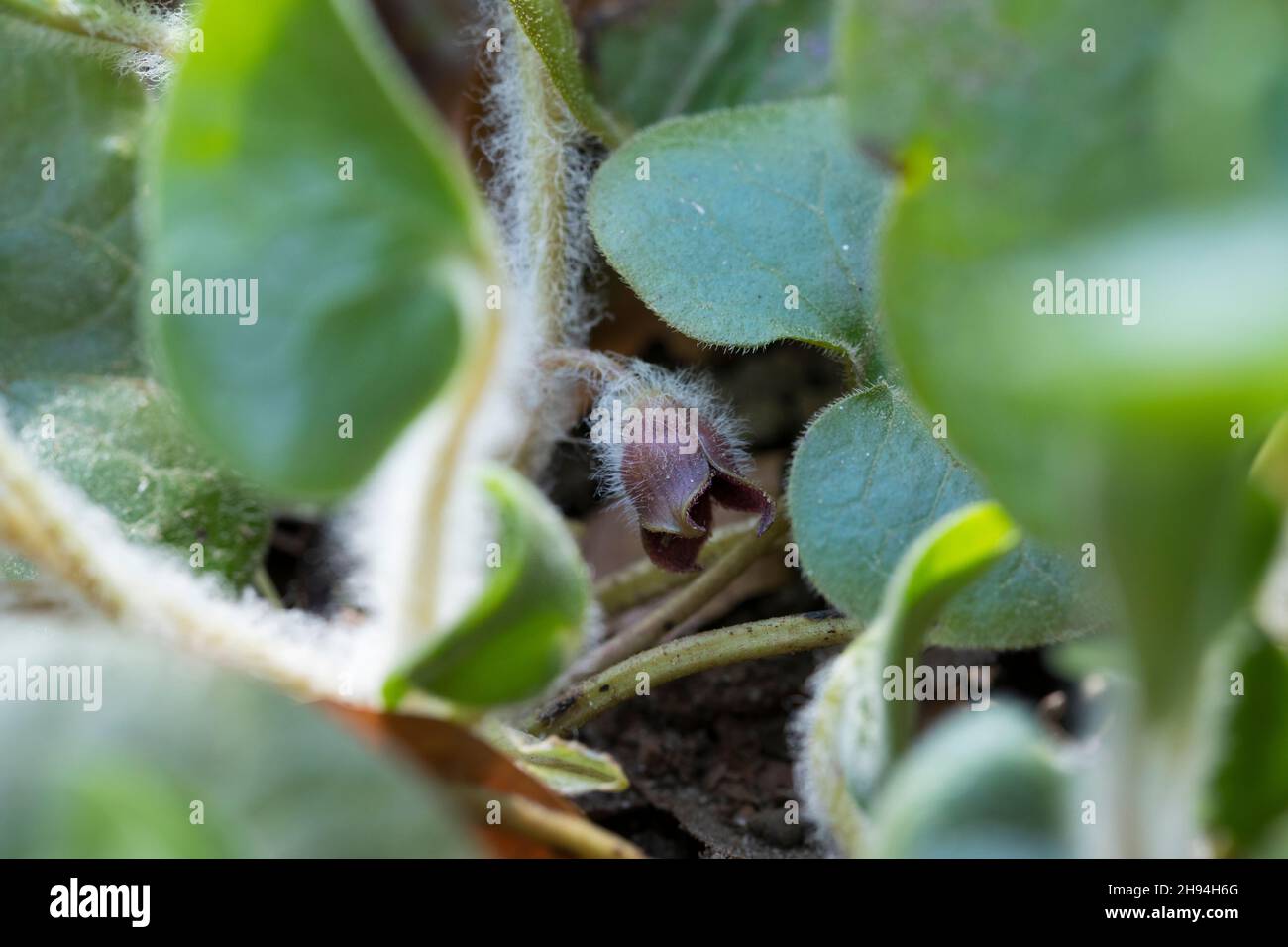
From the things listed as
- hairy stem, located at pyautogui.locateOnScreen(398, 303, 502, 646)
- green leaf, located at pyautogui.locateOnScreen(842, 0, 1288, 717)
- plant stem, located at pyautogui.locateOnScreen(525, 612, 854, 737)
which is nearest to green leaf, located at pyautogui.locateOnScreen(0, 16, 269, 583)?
plant stem, located at pyautogui.locateOnScreen(525, 612, 854, 737)

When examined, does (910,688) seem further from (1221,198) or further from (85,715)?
(85,715)

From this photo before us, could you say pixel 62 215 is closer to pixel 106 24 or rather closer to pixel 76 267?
pixel 76 267

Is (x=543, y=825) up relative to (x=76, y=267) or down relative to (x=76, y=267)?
down

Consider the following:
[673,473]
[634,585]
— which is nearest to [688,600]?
[634,585]

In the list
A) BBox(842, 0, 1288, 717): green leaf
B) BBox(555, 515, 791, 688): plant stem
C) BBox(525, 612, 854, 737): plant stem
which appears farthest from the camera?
BBox(555, 515, 791, 688): plant stem

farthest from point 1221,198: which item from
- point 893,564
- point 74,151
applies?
point 74,151

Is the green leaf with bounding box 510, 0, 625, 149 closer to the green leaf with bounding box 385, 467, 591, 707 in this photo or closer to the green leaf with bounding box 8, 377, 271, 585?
the green leaf with bounding box 8, 377, 271, 585
